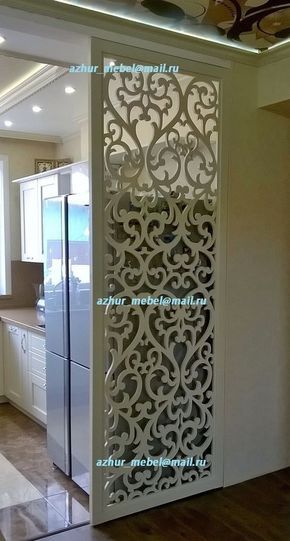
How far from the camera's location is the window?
17.3ft

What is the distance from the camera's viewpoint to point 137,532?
2697mm

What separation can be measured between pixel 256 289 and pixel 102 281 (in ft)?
3.63

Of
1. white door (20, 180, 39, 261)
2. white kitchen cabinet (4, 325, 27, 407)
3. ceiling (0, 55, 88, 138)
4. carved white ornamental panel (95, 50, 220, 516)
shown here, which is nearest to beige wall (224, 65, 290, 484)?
carved white ornamental panel (95, 50, 220, 516)

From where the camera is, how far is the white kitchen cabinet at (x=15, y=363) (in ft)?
14.8

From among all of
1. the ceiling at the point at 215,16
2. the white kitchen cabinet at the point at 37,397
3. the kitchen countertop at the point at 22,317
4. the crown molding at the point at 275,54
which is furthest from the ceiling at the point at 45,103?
the white kitchen cabinet at the point at 37,397

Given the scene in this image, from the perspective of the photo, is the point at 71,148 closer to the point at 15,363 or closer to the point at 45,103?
the point at 45,103

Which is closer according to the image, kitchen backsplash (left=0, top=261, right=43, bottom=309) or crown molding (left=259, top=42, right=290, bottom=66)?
crown molding (left=259, top=42, right=290, bottom=66)

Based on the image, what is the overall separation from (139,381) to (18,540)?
3.37ft

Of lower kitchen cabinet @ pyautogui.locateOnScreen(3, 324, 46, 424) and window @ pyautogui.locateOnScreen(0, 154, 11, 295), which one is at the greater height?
window @ pyautogui.locateOnScreen(0, 154, 11, 295)

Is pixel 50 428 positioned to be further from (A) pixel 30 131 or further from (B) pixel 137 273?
(A) pixel 30 131

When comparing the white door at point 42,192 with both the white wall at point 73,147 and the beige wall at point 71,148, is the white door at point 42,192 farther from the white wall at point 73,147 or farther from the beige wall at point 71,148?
the beige wall at point 71,148

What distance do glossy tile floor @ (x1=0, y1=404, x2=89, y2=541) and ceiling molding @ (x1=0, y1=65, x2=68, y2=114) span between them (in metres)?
2.67

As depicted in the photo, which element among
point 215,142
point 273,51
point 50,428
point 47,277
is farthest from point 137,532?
point 273,51

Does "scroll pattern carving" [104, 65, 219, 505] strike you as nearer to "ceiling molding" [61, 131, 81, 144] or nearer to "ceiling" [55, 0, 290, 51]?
"ceiling" [55, 0, 290, 51]
